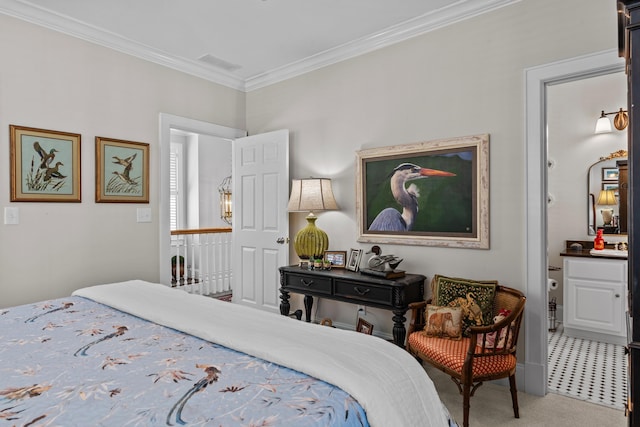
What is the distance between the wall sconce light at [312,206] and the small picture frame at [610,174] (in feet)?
9.38

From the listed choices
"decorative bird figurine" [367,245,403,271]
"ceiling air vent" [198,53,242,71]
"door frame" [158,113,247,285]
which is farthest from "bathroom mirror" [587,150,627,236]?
"door frame" [158,113,247,285]

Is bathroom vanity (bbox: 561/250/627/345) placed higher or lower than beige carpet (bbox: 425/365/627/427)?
higher

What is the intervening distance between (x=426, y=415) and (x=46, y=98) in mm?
3434

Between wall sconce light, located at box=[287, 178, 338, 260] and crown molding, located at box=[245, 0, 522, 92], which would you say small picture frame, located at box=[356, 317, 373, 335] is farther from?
crown molding, located at box=[245, 0, 522, 92]

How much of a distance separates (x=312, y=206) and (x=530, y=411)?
2201 mm

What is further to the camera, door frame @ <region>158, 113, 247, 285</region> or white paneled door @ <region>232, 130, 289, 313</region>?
white paneled door @ <region>232, 130, 289, 313</region>

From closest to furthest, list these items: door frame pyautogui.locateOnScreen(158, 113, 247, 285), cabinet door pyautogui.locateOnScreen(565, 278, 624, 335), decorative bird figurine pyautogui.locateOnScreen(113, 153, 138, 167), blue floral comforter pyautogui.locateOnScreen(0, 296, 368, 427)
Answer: blue floral comforter pyautogui.locateOnScreen(0, 296, 368, 427), decorative bird figurine pyautogui.locateOnScreen(113, 153, 138, 167), cabinet door pyautogui.locateOnScreen(565, 278, 624, 335), door frame pyautogui.locateOnScreen(158, 113, 247, 285)

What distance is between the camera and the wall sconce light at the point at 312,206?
360 cm

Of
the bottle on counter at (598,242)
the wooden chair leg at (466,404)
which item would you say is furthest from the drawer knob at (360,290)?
the bottle on counter at (598,242)

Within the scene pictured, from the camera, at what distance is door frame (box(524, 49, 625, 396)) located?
2.65 metres

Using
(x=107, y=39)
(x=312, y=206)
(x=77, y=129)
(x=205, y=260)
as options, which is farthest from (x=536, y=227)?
(x=205, y=260)

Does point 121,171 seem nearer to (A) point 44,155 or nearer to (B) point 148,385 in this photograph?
(A) point 44,155

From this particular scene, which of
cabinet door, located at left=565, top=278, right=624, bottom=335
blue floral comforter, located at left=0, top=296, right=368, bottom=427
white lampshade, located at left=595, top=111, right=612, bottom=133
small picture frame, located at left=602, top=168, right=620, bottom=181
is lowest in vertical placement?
cabinet door, located at left=565, top=278, right=624, bottom=335

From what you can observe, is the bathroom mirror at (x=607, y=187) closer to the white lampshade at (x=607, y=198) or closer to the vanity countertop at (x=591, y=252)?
the white lampshade at (x=607, y=198)
